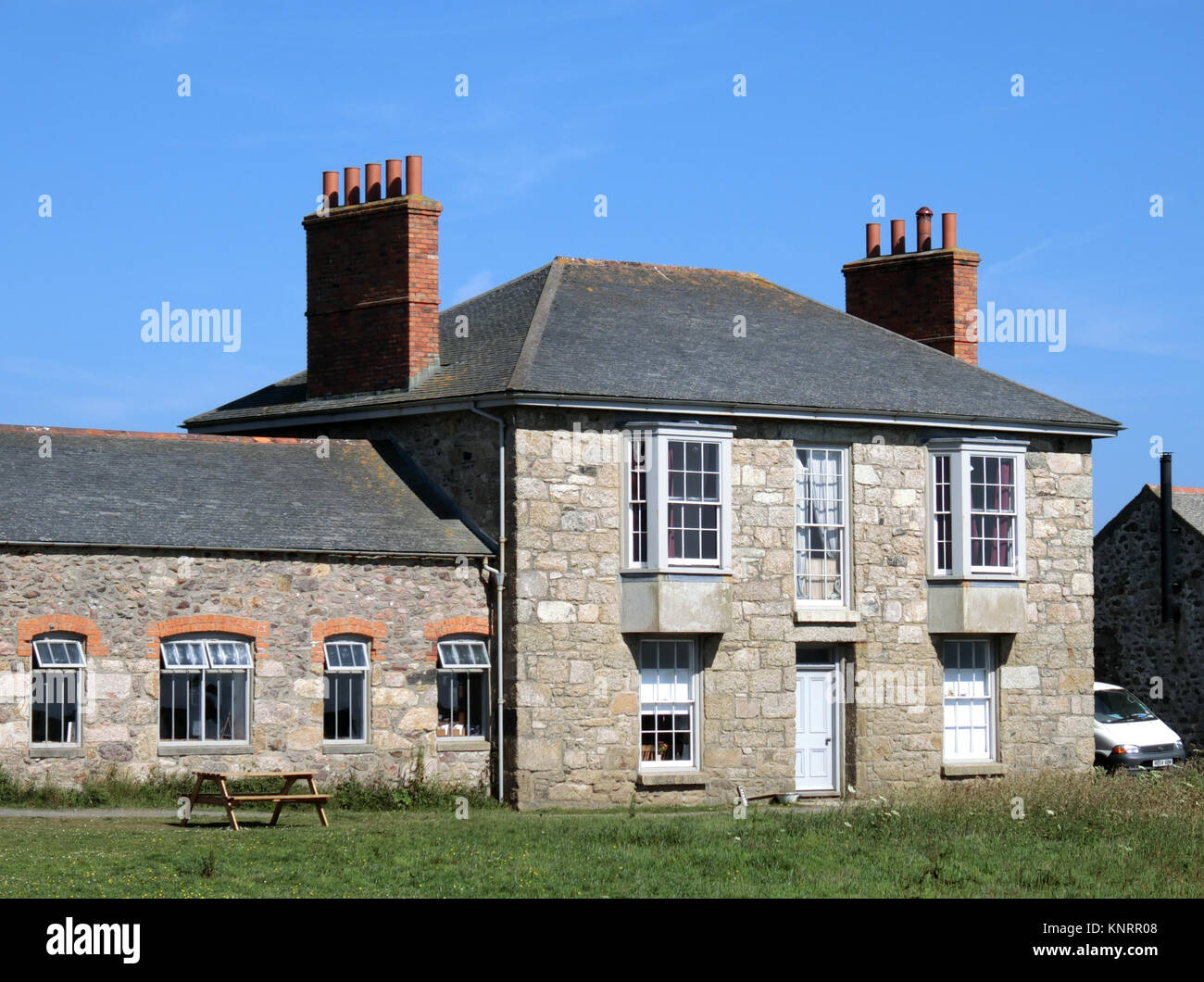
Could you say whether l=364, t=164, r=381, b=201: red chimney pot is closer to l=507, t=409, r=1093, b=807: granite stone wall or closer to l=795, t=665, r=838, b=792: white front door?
l=507, t=409, r=1093, b=807: granite stone wall

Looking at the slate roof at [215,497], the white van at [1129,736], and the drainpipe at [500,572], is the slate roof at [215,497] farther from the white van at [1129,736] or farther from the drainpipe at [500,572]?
the white van at [1129,736]

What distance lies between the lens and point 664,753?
2652 centimetres

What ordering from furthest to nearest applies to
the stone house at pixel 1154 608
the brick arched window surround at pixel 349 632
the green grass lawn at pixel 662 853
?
the stone house at pixel 1154 608, the brick arched window surround at pixel 349 632, the green grass lawn at pixel 662 853

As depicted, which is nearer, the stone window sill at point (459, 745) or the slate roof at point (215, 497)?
the slate roof at point (215, 497)

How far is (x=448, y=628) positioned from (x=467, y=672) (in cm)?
75

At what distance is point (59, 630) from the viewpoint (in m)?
23.1

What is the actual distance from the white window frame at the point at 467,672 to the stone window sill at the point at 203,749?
2701 mm

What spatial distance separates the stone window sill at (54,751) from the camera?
22859mm

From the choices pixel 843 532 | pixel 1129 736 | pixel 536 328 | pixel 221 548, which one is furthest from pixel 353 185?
pixel 1129 736

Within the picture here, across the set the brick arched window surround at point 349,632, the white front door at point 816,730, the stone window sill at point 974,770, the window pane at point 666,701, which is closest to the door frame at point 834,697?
the white front door at point 816,730

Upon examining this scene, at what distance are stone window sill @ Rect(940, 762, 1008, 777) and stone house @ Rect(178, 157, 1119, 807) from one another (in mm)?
48

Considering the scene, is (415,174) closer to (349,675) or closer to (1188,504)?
(349,675)
